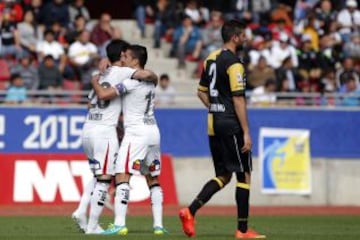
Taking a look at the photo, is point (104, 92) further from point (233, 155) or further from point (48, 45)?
point (48, 45)

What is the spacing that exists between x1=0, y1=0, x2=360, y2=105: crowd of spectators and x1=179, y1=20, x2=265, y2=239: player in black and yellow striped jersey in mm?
10945

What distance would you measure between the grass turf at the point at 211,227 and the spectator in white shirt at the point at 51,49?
7.74 meters

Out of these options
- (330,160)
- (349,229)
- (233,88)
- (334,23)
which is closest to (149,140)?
(233,88)

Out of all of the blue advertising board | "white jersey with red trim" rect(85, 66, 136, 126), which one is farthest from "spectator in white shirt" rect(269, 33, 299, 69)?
"white jersey with red trim" rect(85, 66, 136, 126)

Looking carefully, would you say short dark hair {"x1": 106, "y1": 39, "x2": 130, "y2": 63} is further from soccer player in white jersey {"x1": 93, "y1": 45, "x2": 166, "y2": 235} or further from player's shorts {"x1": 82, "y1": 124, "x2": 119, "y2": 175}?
player's shorts {"x1": 82, "y1": 124, "x2": 119, "y2": 175}

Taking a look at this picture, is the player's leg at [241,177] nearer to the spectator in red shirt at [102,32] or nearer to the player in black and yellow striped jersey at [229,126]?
the player in black and yellow striped jersey at [229,126]

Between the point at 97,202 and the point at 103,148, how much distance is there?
2.16ft

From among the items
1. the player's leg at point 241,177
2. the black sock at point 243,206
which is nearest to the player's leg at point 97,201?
the player's leg at point 241,177

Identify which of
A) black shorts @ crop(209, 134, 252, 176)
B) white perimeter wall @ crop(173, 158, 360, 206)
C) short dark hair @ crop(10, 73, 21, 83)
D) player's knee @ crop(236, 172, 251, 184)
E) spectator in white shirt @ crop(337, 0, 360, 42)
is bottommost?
white perimeter wall @ crop(173, 158, 360, 206)

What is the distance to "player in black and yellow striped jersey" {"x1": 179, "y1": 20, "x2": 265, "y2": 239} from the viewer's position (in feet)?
46.2

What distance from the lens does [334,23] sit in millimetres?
30859

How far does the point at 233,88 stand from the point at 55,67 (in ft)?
40.1

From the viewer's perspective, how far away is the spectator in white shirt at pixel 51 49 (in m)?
26.6

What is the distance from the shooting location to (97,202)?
1479cm
